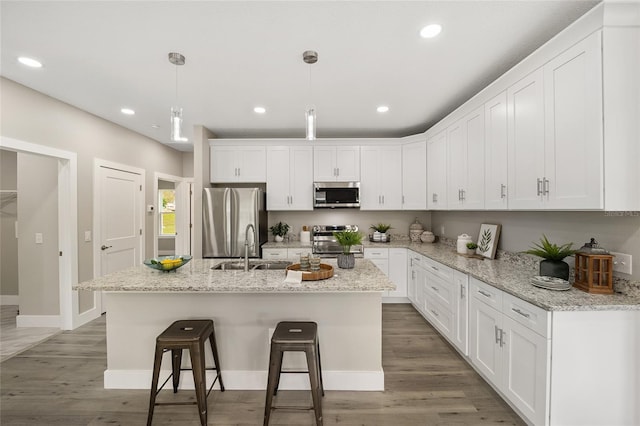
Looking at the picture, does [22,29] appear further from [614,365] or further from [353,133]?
[614,365]

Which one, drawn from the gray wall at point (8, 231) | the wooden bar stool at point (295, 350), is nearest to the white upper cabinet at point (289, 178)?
the wooden bar stool at point (295, 350)

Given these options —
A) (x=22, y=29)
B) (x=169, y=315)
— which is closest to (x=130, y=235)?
(x=169, y=315)

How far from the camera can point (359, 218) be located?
5008 millimetres

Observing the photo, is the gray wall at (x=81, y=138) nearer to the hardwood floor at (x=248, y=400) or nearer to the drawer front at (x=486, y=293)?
the hardwood floor at (x=248, y=400)

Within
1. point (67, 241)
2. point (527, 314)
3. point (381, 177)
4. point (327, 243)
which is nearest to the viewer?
point (527, 314)

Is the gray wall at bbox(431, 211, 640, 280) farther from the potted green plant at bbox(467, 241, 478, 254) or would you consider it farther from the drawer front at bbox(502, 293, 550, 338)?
the drawer front at bbox(502, 293, 550, 338)

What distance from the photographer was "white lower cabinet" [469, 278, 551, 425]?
170cm

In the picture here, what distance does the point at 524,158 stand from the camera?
225cm

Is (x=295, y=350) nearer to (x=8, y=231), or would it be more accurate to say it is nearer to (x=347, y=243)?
(x=347, y=243)

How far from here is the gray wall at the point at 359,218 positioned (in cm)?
500

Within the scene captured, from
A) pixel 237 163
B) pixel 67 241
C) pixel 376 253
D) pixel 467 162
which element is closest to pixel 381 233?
pixel 376 253

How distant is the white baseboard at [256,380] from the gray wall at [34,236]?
2.00 metres

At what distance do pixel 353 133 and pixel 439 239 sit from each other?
87.3 inches

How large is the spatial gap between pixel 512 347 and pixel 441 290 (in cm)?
120
